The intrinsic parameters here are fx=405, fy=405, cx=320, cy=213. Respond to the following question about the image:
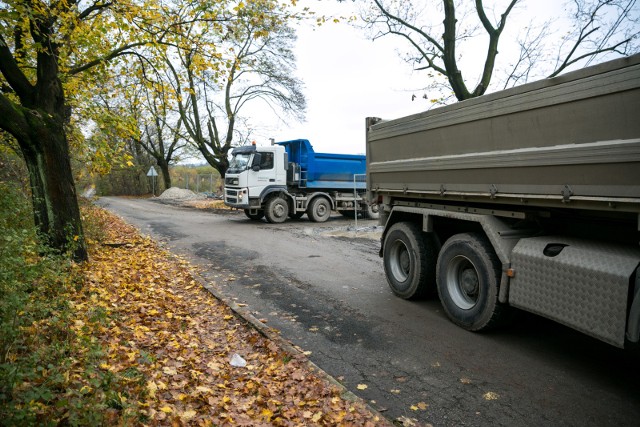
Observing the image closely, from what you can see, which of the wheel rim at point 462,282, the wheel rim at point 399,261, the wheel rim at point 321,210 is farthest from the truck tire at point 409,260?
the wheel rim at point 321,210

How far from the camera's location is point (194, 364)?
12.3ft

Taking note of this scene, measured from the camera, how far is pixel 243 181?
15164 mm

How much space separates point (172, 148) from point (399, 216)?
33567 mm

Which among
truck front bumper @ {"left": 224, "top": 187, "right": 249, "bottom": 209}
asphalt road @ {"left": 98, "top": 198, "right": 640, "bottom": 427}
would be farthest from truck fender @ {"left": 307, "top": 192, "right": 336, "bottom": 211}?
asphalt road @ {"left": 98, "top": 198, "right": 640, "bottom": 427}

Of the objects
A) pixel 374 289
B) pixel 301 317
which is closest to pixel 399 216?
pixel 374 289

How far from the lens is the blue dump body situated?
53.2 feet

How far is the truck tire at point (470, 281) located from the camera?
164 inches

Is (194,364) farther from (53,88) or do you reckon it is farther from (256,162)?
(256,162)

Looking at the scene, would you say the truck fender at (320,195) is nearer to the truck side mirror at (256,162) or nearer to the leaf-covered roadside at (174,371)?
the truck side mirror at (256,162)

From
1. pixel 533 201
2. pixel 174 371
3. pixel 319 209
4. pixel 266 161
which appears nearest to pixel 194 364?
pixel 174 371

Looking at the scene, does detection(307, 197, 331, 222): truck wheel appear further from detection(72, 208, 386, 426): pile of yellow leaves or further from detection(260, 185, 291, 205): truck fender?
detection(72, 208, 386, 426): pile of yellow leaves

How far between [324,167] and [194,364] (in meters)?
13.3

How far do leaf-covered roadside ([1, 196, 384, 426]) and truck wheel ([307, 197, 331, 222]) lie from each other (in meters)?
10.8

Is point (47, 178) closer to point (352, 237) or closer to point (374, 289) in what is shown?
point (374, 289)
